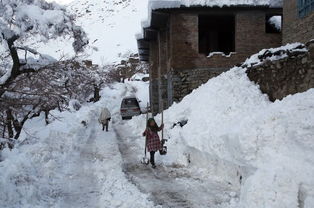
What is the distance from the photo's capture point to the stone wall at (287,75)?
856 centimetres

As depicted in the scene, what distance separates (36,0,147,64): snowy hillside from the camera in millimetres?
99438

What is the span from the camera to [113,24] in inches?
Answer: 5261

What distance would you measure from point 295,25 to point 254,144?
26.8 ft

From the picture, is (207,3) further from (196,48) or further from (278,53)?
(278,53)

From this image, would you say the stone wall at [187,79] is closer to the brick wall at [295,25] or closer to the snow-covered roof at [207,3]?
the snow-covered roof at [207,3]

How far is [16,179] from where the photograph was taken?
26.5ft

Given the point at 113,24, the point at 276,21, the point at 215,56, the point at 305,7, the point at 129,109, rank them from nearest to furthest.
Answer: the point at 305,7, the point at 215,56, the point at 276,21, the point at 129,109, the point at 113,24

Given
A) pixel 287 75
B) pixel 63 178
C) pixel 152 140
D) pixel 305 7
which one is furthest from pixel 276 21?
pixel 63 178

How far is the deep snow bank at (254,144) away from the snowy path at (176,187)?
54 cm

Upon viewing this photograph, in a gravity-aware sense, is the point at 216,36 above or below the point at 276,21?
below

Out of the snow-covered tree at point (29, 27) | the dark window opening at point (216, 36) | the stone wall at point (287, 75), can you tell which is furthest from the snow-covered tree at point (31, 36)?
the dark window opening at point (216, 36)

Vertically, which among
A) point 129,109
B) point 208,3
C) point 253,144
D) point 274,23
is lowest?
point 253,144

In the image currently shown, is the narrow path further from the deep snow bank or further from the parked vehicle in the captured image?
the parked vehicle

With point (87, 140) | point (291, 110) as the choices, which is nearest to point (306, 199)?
point (291, 110)
